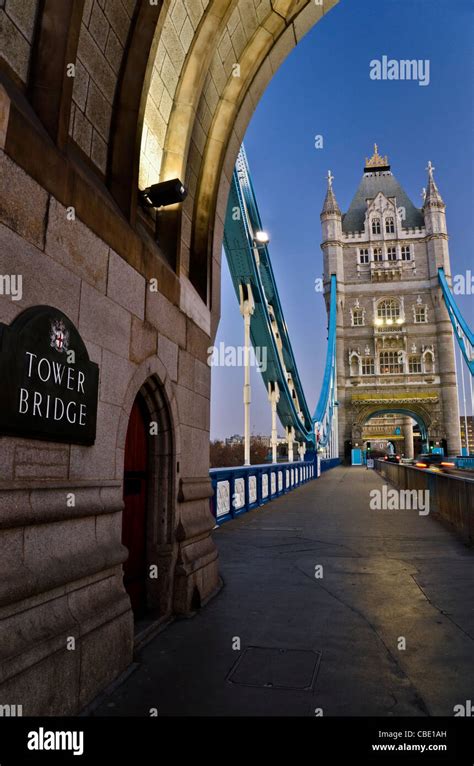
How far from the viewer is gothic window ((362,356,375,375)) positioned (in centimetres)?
6081

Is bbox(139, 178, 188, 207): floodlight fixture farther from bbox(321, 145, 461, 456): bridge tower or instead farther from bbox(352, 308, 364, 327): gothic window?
bbox(352, 308, 364, 327): gothic window

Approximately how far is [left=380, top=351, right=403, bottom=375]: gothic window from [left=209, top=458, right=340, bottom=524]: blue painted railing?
43.5m

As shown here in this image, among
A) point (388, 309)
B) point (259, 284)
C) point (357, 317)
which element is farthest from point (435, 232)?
point (259, 284)

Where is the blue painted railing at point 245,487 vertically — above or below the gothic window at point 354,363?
below

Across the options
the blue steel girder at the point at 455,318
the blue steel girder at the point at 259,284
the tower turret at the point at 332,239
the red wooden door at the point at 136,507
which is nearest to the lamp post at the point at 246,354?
the blue steel girder at the point at 259,284

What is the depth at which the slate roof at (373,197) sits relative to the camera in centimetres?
6838

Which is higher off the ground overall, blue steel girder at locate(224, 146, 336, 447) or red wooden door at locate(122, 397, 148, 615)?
blue steel girder at locate(224, 146, 336, 447)

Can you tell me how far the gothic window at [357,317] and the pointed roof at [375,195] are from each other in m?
12.8

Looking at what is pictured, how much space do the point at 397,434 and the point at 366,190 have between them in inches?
1536

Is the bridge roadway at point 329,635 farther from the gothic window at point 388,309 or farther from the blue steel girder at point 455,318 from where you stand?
the gothic window at point 388,309

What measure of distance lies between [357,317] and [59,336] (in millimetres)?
62649

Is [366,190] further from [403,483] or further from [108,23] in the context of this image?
[108,23]

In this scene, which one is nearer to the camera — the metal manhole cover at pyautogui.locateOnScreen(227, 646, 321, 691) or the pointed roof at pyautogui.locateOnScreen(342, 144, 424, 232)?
the metal manhole cover at pyautogui.locateOnScreen(227, 646, 321, 691)

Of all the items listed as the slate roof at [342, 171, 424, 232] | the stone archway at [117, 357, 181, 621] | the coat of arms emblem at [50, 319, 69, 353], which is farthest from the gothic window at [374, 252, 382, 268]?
the coat of arms emblem at [50, 319, 69, 353]
